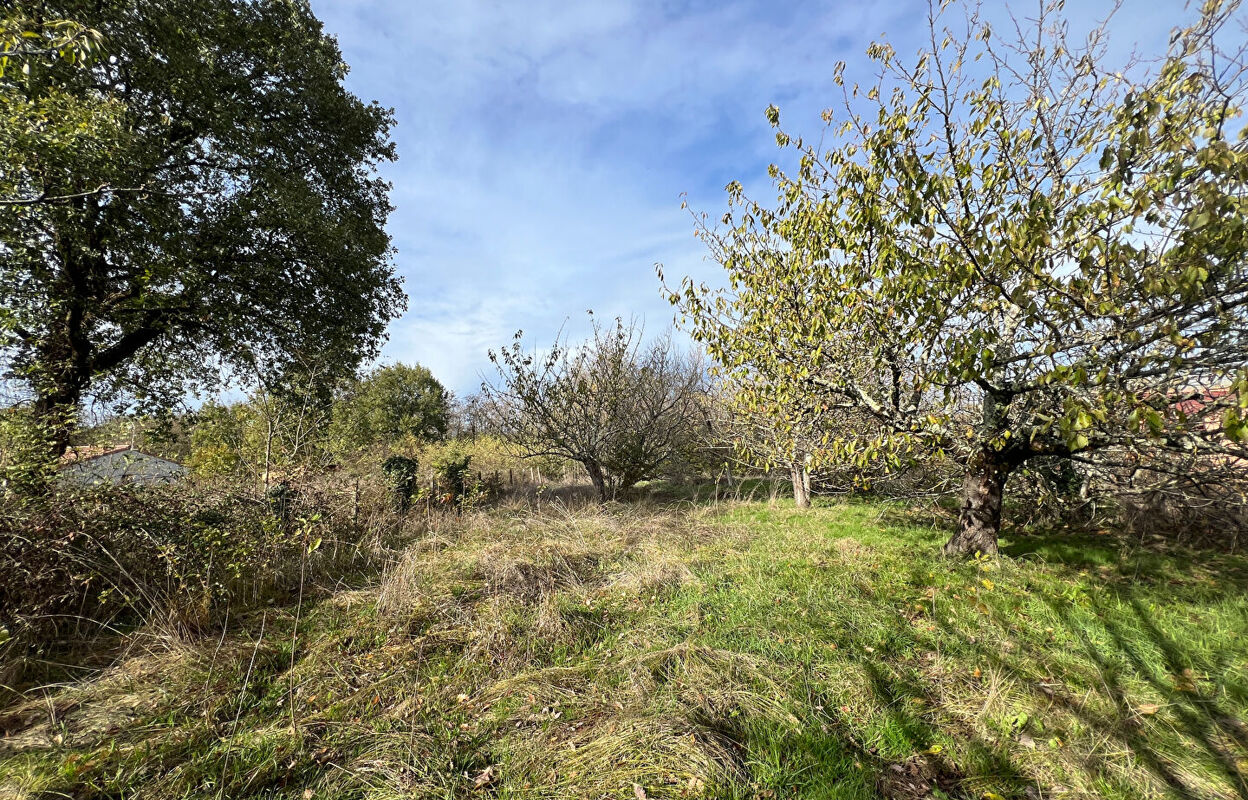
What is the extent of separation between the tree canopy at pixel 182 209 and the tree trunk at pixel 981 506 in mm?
8860

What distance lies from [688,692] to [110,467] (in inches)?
251

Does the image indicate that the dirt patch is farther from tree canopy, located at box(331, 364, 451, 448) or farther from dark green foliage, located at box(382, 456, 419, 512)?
tree canopy, located at box(331, 364, 451, 448)

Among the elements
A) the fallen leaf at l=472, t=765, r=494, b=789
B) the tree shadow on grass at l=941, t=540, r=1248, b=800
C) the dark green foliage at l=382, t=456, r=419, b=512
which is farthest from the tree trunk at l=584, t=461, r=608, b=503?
the fallen leaf at l=472, t=765, r=494, b=789

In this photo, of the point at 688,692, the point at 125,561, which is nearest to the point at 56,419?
the point at 125,561

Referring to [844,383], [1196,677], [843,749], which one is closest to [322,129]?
[844,383]

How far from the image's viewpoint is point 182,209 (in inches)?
296

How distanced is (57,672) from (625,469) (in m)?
9.45

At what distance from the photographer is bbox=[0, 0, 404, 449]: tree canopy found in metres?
6.01

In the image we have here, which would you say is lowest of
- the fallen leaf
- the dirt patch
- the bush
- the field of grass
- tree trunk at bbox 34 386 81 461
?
the fallen leaf

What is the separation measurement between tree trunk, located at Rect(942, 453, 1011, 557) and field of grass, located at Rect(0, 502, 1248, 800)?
34cm

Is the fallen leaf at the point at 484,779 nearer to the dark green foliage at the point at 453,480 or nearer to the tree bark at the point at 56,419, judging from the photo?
the tree bark at the point at 56,419

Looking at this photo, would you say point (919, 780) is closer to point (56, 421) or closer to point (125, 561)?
point (125, 561)

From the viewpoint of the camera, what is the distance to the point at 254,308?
29.3ft

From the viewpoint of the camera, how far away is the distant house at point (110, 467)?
4.52m
